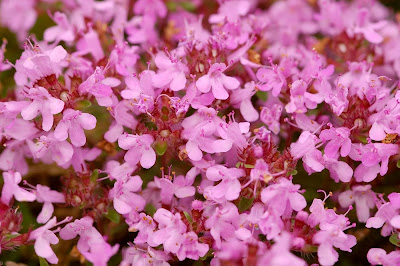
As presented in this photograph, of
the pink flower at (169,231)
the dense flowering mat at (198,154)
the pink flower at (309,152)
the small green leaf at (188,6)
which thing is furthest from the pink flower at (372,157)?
the small green leaf at (188,6)

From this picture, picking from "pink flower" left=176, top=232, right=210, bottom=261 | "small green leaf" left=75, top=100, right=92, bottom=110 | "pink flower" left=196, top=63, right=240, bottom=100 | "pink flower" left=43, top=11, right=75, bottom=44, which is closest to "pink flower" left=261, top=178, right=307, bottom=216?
"pink flower" left=176, top=232, right=210, bottom=261

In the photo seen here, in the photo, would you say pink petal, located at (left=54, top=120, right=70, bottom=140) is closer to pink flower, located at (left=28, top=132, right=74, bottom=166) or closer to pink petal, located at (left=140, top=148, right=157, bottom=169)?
pink flower, located at (left=28, top=132, right=74, bottom=166)

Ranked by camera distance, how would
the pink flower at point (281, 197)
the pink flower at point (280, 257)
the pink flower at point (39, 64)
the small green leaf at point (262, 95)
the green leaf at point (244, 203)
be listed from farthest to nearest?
the small green leaf at point (262, 95)
the pink flower at point (39, 64)
the green leaf at point (244, 203)
the pink flower at point (281, 197)
the pink flower at point (280, 257)

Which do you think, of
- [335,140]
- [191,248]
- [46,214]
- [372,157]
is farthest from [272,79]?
[46,214]

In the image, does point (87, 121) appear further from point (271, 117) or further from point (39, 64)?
point (271, 117)

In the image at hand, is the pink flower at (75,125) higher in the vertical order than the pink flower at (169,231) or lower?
higher

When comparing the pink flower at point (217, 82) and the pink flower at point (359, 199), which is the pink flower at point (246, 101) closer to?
the pink flower at point (217, 82)

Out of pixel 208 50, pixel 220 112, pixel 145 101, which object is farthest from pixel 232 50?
pixel 145 101
